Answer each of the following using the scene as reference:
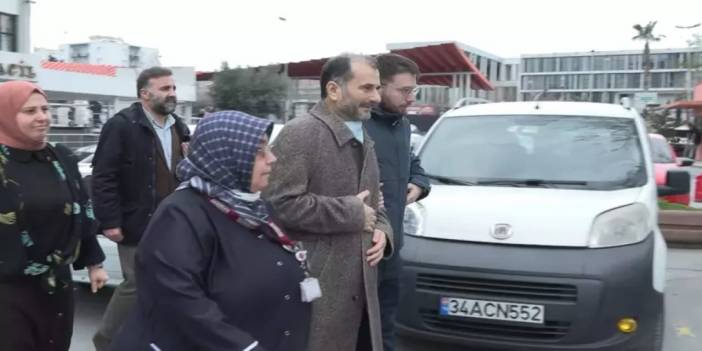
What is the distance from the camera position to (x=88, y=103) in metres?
37.5

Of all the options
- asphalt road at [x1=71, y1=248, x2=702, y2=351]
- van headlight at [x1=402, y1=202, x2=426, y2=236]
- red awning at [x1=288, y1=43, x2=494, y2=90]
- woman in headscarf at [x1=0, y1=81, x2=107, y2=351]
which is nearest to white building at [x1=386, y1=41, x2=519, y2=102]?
red awning at [x1=288, y1=43, x2=494, y2=90]

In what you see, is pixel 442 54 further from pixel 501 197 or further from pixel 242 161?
pixel 242 161

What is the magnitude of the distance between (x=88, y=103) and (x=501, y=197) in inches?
1442

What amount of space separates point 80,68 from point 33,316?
34.7m

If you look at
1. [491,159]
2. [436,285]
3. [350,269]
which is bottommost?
[436,285]

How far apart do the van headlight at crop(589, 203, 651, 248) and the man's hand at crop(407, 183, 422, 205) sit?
3.39ft

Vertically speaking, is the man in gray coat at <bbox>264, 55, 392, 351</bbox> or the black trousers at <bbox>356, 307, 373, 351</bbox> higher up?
the man in gray coat at <bbox>264, 55, 392, 351</bbox>

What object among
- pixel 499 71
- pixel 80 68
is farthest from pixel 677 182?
pixel 499 71

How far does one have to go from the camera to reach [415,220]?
4.37 metres

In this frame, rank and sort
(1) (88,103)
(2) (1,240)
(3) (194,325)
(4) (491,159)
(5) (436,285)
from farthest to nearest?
(1) (88,103), (4) (491,159), (5) (436,285), (2) (1,240), (3) (194,325)

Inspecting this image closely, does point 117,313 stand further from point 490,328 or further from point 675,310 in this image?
point 675,310

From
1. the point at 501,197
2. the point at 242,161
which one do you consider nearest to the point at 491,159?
the point at 501,197

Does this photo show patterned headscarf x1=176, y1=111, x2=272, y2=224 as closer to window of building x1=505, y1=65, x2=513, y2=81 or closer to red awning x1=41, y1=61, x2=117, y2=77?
red awning x1=41, y1=61, x2=117, y2=77

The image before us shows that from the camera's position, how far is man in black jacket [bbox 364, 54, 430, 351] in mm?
3455
